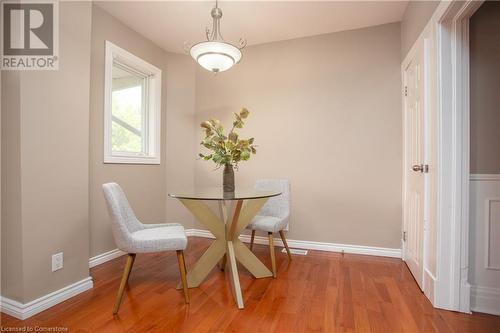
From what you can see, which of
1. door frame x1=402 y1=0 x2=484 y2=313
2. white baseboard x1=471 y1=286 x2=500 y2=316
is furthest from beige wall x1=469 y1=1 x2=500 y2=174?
white baseboard x1=471 y1=286 x2=500 y2=316

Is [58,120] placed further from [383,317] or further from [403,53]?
[403,53]

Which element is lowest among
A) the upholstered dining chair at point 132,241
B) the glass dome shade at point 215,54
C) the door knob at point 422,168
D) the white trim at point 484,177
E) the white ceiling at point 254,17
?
the upholstered dining chair at point 132,241

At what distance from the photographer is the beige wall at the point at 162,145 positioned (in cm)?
257

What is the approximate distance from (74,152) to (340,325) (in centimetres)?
221

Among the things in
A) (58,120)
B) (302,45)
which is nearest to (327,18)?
(302,45)

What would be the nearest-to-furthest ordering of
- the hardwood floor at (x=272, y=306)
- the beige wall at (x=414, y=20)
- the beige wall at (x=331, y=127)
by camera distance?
the hardwood floor at (x=272, y=306) < the beige wall at (x=414, y=20) < the beige wall at (x=331, y=127)

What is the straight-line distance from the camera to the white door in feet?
6.77

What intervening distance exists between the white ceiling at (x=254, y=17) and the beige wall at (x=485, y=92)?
0.88 metres

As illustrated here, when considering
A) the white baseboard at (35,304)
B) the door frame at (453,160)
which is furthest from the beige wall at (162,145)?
the door frame at (453,160)

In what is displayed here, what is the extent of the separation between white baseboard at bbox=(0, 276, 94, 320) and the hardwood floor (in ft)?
0.15

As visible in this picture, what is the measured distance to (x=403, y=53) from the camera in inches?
105

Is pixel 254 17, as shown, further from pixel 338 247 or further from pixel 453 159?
pixel 338 247

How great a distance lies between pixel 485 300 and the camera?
1.74 metres

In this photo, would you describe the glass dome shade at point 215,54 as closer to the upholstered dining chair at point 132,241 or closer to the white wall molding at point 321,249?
the upholstered dining chair at point 132,241
